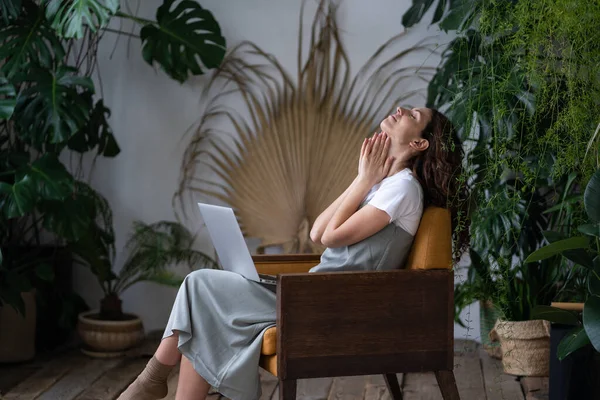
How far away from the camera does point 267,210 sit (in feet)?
14.6

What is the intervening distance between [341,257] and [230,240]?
1.18ft

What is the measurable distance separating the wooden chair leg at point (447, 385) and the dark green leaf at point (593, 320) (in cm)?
45

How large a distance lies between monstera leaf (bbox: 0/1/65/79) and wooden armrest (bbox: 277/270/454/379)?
1881mm

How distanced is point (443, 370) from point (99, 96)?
2.68 metres

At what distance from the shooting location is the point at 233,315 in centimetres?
261

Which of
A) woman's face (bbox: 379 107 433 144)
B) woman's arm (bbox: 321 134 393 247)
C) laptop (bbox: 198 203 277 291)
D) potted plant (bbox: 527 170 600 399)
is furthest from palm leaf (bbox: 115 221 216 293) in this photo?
potted plant (bbox: 527 170 600 399)

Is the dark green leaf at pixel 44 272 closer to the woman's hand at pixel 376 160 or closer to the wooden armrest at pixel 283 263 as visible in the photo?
the wooden armrest at pixel 283 263

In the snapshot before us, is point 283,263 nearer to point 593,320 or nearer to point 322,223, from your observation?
point 322,223

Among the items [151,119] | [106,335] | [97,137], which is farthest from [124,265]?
[151,119]

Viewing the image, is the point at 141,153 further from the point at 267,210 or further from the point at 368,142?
the point at 368,142

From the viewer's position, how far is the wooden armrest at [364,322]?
2.46 m

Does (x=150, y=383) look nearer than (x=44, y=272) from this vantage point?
Yes

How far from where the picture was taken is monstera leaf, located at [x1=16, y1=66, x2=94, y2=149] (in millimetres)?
3641

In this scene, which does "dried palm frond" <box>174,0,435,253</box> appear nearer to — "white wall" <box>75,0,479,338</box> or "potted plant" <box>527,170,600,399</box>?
"white wall" <box>75,0,479,338</box>
